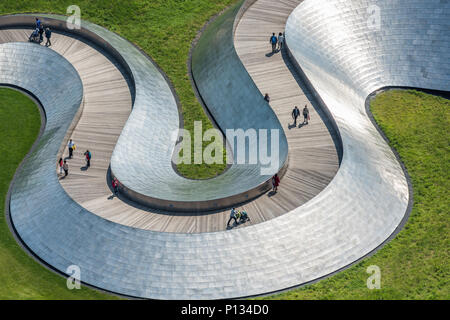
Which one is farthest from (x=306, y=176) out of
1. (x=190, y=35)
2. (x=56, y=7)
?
(x=56, y=7)

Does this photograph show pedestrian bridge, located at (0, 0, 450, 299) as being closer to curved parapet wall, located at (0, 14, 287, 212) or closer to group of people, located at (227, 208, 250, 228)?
curved parapet wall, located at (0, 14, 287, 212)

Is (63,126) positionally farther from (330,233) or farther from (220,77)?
(330,233)

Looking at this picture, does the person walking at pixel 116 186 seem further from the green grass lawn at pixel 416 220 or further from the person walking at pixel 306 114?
the person walking at pixel 306 114

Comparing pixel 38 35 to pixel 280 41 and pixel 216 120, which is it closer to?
pixel 216 120

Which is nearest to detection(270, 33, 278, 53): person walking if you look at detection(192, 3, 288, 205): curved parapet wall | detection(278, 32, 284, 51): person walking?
detection(278, 32, 284, 51): person walking

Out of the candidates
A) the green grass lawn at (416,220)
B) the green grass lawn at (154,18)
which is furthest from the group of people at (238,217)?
the green grass lawn at (154,18)
